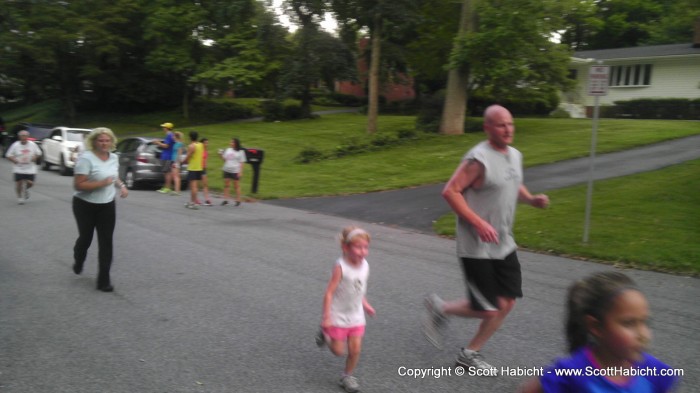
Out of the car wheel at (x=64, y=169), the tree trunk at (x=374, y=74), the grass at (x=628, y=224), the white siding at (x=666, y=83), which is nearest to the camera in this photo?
the grass at (x=628, y=224)

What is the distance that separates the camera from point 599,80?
30.2ft

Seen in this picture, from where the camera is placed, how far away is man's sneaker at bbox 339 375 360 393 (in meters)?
4.05

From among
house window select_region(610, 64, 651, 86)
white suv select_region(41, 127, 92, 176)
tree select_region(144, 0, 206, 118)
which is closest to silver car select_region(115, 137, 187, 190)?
white suv select_region(41, 127, 92, 176)

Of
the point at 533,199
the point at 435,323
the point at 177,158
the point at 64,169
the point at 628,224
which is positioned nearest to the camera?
the point at 533,199

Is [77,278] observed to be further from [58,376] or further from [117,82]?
[117,82]

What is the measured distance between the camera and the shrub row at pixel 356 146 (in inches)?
851

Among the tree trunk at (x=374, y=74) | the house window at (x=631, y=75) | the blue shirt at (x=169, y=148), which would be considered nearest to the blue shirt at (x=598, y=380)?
the blue shirt at (x=169, y=148)

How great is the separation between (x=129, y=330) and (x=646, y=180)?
11.9 m

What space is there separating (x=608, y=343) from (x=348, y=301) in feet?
6.78

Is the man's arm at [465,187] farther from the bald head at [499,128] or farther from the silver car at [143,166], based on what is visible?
the silver car at [143,166]

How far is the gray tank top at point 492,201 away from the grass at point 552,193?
4.75 metres

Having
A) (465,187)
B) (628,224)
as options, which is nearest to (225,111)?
(628,224)

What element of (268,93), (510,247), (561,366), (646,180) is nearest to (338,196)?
(646,180)

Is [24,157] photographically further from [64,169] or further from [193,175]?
[64,169]
